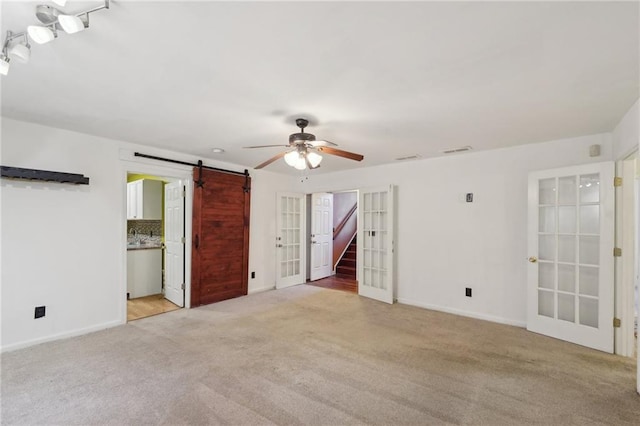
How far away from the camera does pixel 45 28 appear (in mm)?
1376

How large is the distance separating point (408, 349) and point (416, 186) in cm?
Result: 258

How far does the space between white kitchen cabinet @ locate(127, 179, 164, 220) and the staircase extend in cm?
421

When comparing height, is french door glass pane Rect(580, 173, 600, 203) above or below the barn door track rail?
below

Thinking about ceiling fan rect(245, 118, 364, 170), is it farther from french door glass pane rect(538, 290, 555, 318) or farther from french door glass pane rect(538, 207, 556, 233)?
french door glass pane rect(538, 290, 555, 318)

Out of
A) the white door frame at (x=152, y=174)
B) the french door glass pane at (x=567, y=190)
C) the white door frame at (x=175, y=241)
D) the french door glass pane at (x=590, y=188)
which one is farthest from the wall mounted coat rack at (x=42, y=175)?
the french door glass pane at (x=590, y=188)

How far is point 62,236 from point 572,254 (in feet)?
19.2

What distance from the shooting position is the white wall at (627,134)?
2.48 metres

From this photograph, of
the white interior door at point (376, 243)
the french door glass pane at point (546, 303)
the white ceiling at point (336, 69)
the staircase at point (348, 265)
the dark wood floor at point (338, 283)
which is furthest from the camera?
the staircase at point (348, 265)

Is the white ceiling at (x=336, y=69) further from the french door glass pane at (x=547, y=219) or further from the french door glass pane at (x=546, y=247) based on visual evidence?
the french door glass pane at (x=546, y=247)

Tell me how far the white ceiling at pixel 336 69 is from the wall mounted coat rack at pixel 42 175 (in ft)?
1.75

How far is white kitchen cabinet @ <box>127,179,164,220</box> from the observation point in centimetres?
553

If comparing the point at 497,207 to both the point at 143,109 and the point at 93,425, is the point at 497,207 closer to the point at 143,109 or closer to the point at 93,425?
the point at 143,109

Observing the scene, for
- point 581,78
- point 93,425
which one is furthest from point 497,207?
point 93,425

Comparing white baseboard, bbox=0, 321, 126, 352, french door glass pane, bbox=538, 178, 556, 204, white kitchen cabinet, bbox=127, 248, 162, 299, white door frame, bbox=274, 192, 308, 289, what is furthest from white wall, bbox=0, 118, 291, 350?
french door glass pane, bbox=538, 178, 556, 204
